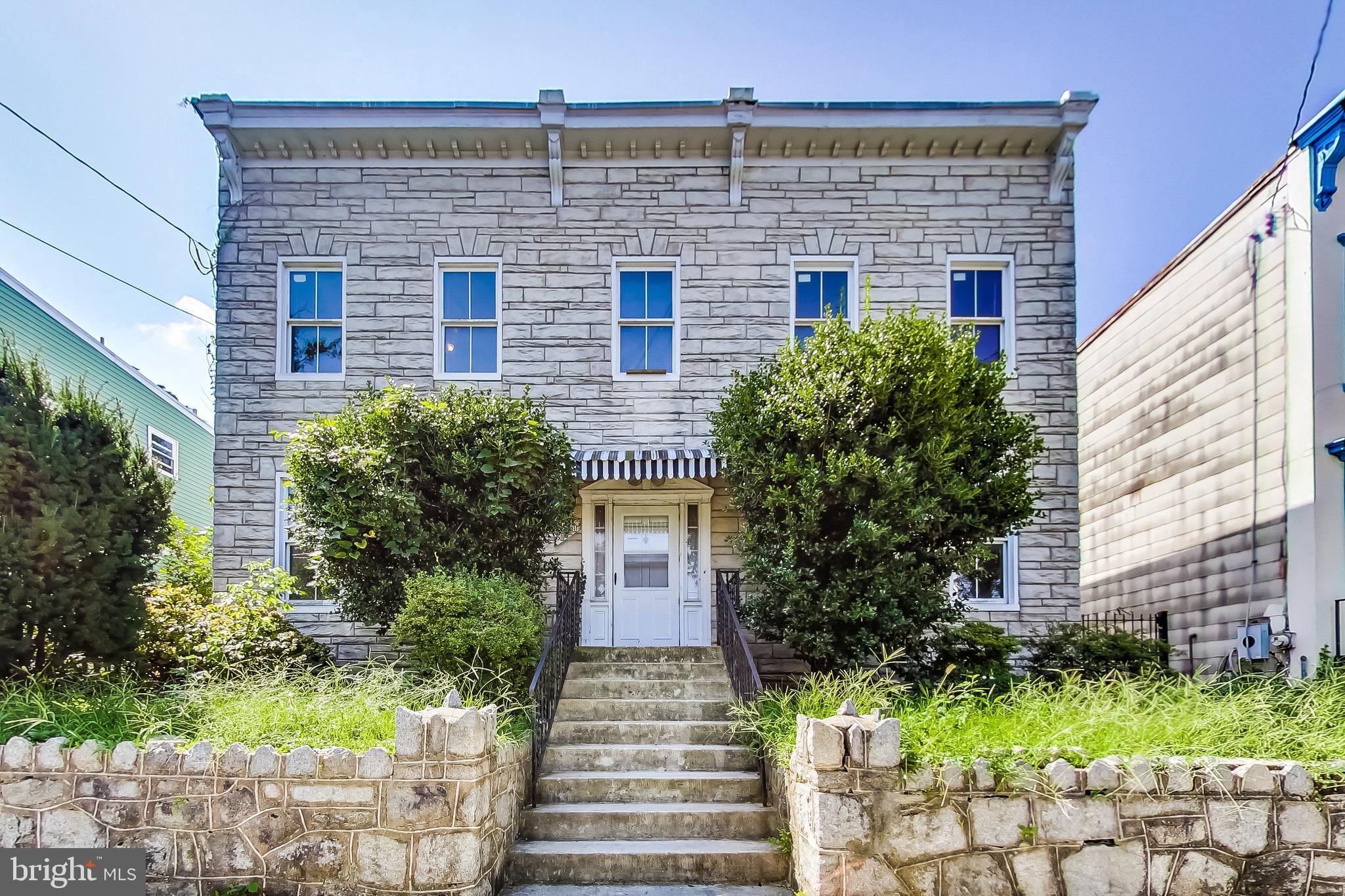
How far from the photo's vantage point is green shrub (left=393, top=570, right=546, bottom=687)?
686cm

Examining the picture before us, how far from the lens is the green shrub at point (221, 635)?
772 cm

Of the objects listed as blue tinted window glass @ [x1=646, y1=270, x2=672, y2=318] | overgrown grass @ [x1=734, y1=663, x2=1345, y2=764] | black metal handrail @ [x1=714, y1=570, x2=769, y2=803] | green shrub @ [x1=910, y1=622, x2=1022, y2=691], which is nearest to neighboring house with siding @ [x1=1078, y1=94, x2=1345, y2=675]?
overgrown grass @ [x1=734, y1=663, x2=1345, y2=764]

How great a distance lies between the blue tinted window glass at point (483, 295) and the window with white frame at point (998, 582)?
6.57 metres

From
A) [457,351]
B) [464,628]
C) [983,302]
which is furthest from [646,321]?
[464,628]

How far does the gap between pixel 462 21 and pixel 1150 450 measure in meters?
11.1

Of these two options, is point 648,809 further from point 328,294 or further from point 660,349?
point 328,294

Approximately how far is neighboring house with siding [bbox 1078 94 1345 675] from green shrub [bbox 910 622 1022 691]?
379cm

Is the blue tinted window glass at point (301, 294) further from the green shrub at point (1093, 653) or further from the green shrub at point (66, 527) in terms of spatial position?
the green shrub at point (1093, 653)

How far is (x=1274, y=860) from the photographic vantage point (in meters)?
4.89

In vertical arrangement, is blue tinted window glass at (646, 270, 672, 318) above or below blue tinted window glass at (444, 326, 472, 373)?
above

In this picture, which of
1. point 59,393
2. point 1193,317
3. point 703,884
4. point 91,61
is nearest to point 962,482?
point 703,884

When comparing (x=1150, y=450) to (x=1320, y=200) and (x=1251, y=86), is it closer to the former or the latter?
(x=1320, y=200)

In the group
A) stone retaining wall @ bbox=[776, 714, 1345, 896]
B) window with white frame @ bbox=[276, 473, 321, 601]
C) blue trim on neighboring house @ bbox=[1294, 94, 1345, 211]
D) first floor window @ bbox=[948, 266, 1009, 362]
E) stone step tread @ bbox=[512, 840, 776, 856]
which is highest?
blue trim on neighboring house @ bbox=[1294, 94, 1345, 211]

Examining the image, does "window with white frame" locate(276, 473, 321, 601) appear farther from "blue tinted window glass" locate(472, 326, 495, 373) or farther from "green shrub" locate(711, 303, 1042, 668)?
"green shrub" locate(711, 303, 1042, 668)
